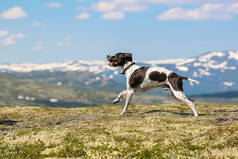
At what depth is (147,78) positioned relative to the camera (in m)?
26.4

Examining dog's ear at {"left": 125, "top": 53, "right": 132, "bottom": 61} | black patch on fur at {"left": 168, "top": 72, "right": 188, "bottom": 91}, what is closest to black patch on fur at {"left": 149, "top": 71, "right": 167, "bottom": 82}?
black patch on fur at {"left": 168, "top": 72, "right": 188, "bottom": 91}

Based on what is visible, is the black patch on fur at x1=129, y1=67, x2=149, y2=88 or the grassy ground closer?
the grassy ground

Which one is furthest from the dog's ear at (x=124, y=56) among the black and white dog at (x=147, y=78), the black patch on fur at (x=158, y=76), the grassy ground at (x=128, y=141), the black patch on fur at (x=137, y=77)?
the grassy ground at (x=128, y=141)

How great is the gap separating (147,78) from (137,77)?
0.87 m

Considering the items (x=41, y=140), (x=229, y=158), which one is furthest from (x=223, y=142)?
(x=41, y=140)

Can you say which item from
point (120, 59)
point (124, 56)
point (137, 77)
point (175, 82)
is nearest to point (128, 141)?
point (175, 82)

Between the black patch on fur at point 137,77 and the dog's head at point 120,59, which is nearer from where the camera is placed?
the black patch on fur at point 137,77

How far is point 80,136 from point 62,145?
197 centimetres

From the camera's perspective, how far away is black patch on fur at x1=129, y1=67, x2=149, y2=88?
1045 inches

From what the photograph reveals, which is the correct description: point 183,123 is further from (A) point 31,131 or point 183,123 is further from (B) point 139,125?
(A) point 31,131

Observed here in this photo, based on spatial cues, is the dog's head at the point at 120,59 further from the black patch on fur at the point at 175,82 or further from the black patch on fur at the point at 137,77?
the black patch on fur at the point at 175,82

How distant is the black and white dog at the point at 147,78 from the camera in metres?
25.7

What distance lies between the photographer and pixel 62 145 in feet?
57.0

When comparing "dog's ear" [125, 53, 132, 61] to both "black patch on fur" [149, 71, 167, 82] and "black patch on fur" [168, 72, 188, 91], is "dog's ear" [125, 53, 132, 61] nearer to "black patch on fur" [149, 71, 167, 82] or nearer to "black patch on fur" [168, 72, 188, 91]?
"black patch on fur" [149, 71, 167, 82]
